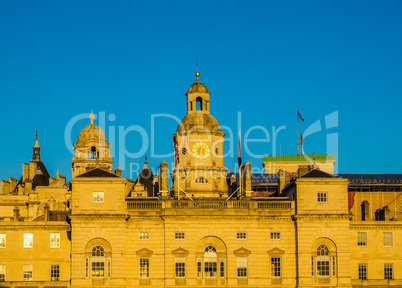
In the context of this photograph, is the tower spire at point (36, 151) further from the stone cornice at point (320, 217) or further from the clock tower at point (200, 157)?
the stone cornice at point (320, 217)

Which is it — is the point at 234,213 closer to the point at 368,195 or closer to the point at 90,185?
the point at 90,185

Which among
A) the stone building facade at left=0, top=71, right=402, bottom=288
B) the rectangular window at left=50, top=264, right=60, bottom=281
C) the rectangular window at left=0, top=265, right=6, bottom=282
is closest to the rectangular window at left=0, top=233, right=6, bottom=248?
the stone building facade at left=0, top=71, right=402, bottom=288

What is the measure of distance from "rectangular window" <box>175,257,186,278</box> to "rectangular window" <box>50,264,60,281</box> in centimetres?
1139

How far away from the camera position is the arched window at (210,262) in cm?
8575

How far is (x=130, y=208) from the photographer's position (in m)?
85.9

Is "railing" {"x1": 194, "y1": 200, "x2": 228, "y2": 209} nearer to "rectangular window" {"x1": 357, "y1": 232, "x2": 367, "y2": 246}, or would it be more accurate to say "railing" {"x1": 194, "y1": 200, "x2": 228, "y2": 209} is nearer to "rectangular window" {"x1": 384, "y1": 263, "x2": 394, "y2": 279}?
"rectangular window" {"x1": 357, "y1": 232, "x2": 367, "y2": 246}

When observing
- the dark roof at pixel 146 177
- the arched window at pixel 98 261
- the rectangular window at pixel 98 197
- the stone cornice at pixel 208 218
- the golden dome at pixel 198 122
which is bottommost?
the arched window at pixel 98 261

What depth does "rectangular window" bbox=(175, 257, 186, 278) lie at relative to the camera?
280ft

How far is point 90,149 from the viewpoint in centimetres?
13850

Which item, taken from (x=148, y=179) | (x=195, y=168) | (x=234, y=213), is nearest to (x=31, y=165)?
(x=148, y=179)

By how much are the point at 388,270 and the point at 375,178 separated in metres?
39.0

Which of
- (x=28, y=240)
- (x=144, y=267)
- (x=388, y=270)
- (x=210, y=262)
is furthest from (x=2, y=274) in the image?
(x=388, y=270)

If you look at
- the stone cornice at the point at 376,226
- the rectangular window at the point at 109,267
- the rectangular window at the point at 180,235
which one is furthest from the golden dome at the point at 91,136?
the stone cornice at the point at 376,226

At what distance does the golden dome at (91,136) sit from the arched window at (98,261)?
55305 mm
